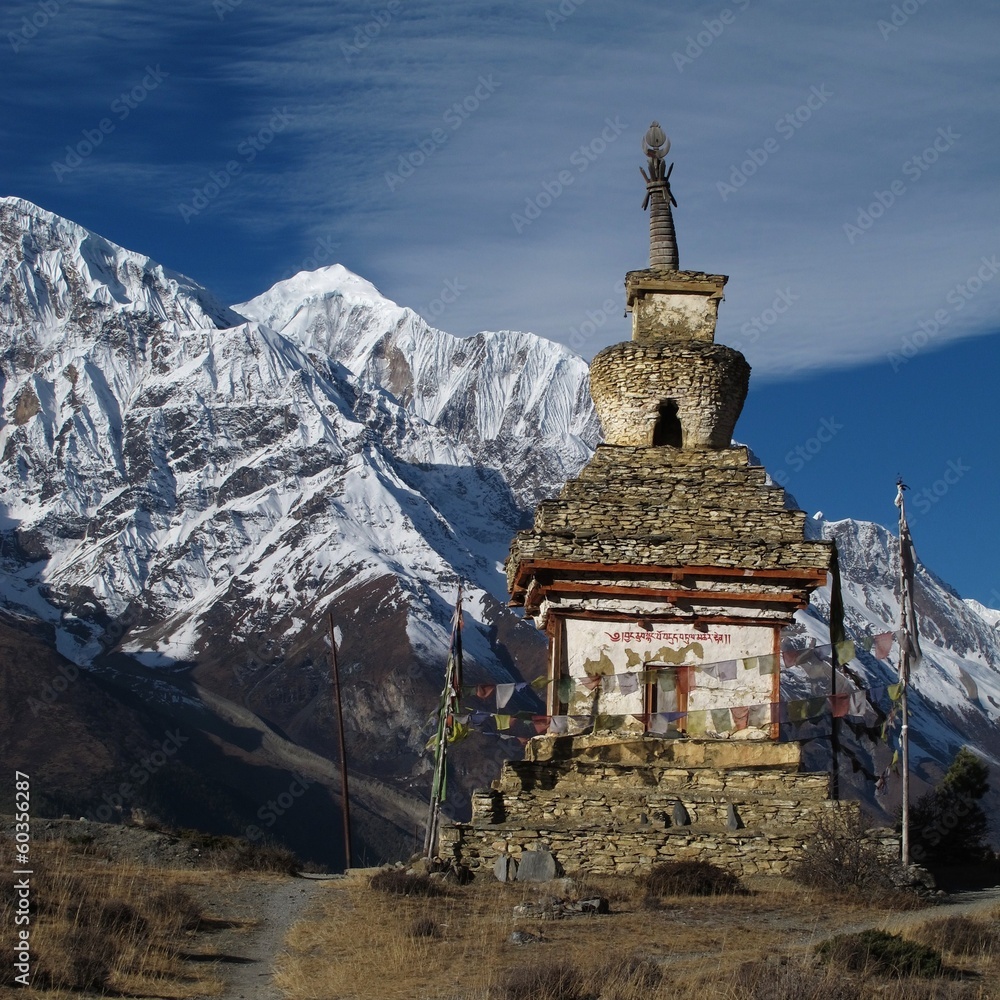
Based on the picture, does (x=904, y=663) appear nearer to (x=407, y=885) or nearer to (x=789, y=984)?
(x=407, y=885)

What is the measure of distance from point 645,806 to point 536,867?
1925mm

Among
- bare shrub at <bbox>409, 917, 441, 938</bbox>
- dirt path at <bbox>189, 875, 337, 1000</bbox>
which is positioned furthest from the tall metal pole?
dirt path at <bbox>189, 875, 337, 1000</bbox>

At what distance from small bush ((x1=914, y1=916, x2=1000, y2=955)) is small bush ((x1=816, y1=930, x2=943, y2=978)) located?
119 centimetres

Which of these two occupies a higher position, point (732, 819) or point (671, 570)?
point (671, 570)

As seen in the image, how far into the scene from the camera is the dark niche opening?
2520 cm

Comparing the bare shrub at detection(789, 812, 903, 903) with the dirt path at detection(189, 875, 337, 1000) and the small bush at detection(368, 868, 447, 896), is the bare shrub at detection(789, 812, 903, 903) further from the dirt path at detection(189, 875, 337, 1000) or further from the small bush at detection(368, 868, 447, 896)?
the dirt path at detection(189, 875, 337, 1000)

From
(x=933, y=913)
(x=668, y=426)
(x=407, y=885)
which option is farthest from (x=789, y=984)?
(x=668, y=426)

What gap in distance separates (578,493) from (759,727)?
457cm

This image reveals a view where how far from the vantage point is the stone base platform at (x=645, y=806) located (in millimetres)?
20203

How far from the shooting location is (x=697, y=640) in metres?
22.9

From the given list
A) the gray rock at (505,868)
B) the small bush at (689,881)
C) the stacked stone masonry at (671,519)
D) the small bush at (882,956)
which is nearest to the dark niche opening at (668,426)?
the stacked stone masonry at (671,519)

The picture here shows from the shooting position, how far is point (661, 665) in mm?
22859

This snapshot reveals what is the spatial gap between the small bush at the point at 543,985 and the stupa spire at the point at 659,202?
16.5 meters

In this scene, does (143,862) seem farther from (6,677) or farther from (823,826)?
(6,677)
